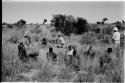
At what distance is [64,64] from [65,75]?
Answer: 26.2 inches

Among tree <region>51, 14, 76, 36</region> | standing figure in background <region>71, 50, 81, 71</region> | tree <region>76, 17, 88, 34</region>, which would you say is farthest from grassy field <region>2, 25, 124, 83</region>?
tree <region>76, 17, 88, 34</region>

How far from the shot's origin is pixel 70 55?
24.6ft

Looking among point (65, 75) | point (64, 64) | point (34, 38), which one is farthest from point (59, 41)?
point (65, 75)

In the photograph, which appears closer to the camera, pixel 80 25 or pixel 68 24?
pixel 68 24

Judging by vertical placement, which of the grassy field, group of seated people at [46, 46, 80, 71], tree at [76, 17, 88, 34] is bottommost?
the grassy field

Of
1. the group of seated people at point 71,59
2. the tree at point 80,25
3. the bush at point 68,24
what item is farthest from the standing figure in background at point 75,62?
the tree at point 80,25

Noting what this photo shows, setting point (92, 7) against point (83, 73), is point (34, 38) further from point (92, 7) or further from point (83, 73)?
point (83, 73)

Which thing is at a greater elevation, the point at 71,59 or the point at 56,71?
the point at 71,59

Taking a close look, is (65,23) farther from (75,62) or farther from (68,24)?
(75,62)

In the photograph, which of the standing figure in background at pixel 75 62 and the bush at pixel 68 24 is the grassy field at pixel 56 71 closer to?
the standing figure in background at pixel 75 62

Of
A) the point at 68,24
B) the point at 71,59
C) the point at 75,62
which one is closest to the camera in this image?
the point at 75,62

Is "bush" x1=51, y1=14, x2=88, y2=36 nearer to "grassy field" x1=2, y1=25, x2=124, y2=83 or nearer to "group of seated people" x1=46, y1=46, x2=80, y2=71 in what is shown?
"group of seated people" x1=46, y1=46, x2=80, y2=71

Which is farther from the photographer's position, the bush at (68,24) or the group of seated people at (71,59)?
the bush at (68,24)

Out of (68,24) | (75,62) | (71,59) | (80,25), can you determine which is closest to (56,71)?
(75,62)
